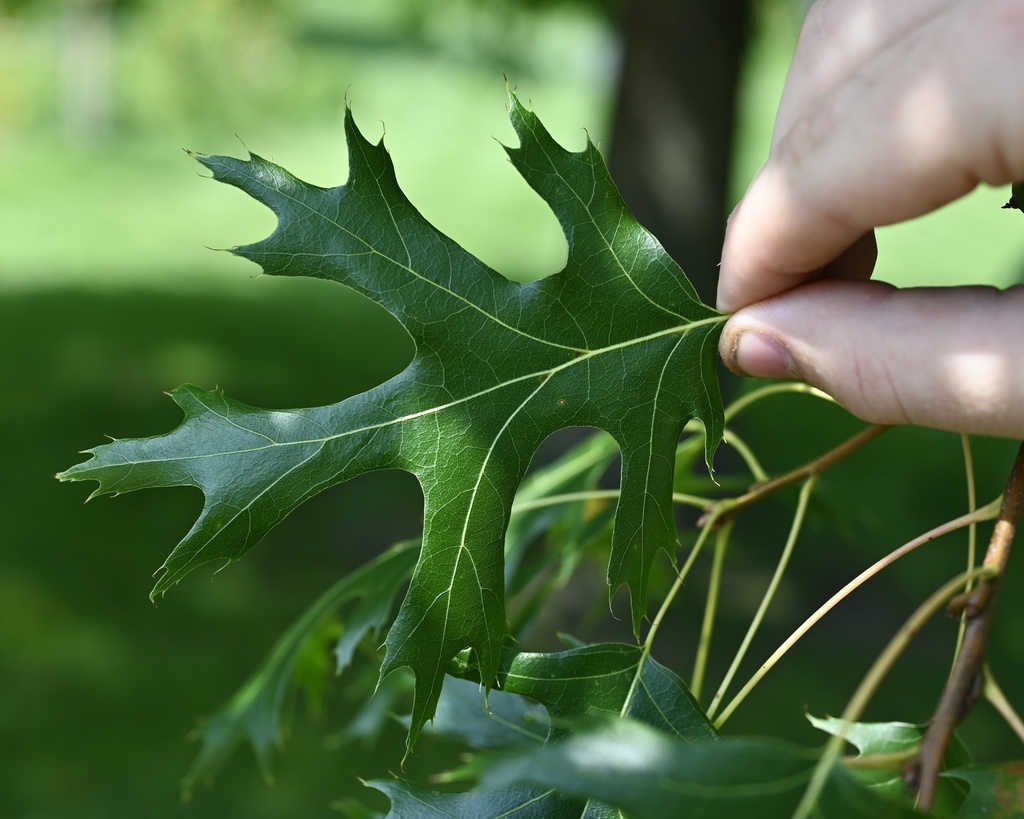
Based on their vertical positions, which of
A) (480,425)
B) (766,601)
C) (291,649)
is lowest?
(291,649)

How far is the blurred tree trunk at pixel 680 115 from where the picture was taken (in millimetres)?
4441

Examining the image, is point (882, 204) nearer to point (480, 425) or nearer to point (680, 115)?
point (480, 425)

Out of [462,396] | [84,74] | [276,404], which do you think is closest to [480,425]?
[462,396]

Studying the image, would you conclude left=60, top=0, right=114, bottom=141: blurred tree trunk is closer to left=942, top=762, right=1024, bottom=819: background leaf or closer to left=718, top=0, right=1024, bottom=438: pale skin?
left=718, top=0, right=1024, bottom=438: pale skin

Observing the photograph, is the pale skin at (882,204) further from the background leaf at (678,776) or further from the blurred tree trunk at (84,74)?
the blurred tree trunk at (84,74)

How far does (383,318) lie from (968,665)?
7.83 metres

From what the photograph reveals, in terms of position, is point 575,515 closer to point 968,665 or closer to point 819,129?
point 968,665

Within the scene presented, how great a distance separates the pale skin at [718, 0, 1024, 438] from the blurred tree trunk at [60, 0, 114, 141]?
43.5 feet

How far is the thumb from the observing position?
0.73 meters

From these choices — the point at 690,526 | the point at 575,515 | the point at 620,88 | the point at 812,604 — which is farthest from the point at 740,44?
the point at 575,515

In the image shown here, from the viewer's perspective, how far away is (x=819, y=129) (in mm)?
729

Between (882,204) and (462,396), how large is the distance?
36 cm

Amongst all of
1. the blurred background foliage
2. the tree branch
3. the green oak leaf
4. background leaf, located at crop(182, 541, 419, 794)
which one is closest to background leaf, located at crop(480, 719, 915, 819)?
the tree branch

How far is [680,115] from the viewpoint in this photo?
4.51 metres
